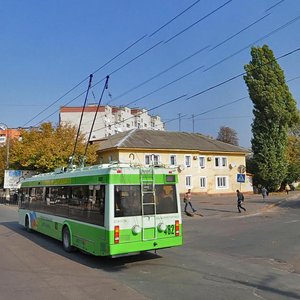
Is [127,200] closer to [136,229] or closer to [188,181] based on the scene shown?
[136,229]

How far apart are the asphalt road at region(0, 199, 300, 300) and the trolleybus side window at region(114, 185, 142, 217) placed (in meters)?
1.41

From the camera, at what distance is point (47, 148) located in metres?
41.5

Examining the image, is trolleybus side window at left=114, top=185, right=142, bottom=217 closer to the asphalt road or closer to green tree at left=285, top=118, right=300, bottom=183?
the asphalt road

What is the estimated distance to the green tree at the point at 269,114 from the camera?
5172cm

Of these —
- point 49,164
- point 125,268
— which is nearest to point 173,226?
point 125,268

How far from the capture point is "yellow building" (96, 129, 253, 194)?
159ft

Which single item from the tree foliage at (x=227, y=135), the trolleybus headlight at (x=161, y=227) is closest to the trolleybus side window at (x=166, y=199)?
the trolleybus headlight at (x=161, y=227)

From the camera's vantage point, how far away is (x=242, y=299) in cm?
717

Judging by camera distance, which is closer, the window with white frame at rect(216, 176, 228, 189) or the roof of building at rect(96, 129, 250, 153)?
the roof of building at rect(96, 129, 250, 153)

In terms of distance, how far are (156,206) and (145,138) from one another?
4073cm

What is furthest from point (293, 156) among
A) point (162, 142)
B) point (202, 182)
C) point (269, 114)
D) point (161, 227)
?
point (161, 227)

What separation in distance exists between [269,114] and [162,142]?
14256 mm

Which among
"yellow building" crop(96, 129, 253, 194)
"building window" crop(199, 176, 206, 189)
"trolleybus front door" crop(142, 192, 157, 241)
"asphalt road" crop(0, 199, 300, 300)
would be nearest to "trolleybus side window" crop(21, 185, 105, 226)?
"trolleybus front door" crop(142, 192, 157, 241)

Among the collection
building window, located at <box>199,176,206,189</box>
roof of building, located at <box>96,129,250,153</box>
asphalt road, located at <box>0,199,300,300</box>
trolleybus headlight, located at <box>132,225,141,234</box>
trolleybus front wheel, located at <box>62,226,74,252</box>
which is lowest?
asphalt road, located at <box>0,199,300,300</box>
